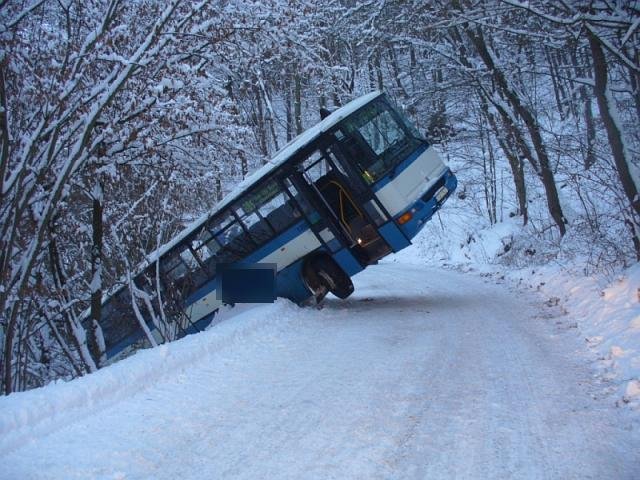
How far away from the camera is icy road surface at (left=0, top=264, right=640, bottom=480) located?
3.86 m

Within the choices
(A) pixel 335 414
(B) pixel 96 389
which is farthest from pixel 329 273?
(A) pixel 335 414

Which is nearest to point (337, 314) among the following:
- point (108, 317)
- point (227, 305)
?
point (227, 305)

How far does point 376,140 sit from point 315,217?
1.95 meters

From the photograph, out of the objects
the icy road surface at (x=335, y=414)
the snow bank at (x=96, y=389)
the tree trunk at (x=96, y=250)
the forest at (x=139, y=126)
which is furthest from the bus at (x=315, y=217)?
the icy road surface at (x=335, y=414)

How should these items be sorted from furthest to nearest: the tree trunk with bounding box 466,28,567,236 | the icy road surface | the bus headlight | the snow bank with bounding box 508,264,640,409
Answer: the tree trunk with bounding box 466,28,567,236 < the bus headlight < the snow bank with bounding box 508,264,640,409 < the icy road surface

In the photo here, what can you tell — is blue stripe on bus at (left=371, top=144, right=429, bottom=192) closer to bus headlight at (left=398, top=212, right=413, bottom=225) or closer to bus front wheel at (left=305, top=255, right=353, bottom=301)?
bus headlight at (left=398, top=212, right=413, bottom=225)

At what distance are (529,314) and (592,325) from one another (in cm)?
184

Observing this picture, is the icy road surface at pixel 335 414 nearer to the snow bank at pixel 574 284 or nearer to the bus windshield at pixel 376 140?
the snow bank at pixel 574 284

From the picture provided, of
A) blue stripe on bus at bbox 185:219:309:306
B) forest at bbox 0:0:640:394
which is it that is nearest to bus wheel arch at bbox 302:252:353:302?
blue stripe on bus at bbox 185:219:309:306

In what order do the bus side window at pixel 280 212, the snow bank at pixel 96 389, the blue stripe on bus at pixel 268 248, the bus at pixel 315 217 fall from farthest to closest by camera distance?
the blue stripe on bus at pixel 268 248
the bus side window at pixel 280 212
the bus at pixel 315 217
the snow bank at pixel 96 389

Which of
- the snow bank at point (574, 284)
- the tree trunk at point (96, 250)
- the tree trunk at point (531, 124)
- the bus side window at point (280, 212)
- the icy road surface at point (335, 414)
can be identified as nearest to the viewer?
the icy road surface at point (335, 414)

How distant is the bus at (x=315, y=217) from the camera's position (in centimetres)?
1104

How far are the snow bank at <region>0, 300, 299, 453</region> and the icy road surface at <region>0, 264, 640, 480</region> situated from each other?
0.7 inches

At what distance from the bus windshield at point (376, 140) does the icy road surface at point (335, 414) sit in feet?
13.2
